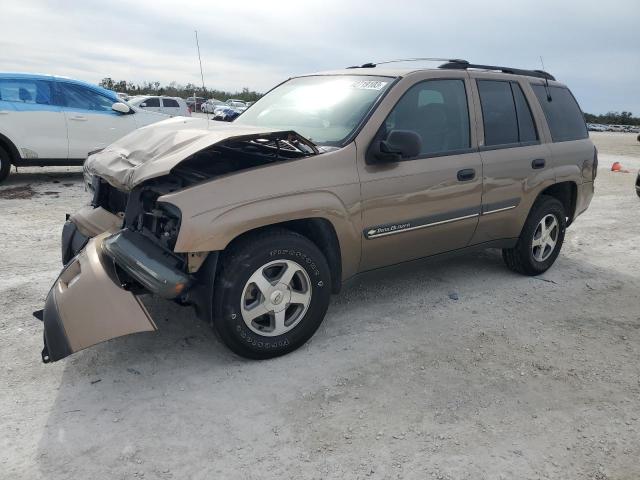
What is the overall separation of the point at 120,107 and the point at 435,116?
6960 millimetres

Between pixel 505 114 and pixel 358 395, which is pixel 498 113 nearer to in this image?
pixel 505 114

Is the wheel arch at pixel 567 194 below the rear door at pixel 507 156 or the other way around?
below

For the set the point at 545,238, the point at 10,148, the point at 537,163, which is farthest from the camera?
the point at 10,148

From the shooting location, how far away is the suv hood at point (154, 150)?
3018mm

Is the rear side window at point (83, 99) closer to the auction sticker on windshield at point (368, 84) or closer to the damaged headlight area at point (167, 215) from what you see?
the damaged headlight area at point (167, 215)

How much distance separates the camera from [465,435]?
8.72 ft

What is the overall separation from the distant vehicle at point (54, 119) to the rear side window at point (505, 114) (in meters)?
6.74

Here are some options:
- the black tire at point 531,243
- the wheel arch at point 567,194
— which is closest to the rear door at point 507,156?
the black tire at point 531,243

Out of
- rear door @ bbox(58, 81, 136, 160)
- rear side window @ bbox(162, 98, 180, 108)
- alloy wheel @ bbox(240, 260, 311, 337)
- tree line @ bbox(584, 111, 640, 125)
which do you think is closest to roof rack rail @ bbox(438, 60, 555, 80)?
alloy wheel @ bbox(240, 260, 311, 337)

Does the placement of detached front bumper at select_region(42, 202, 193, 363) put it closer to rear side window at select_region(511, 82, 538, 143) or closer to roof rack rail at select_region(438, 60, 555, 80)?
roof rack rail at select_region(438, 60, 555, 80)

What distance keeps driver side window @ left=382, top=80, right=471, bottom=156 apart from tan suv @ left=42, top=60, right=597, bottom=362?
0.01 metres

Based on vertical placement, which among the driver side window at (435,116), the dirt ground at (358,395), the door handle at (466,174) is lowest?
the dirt ground at (358,395)

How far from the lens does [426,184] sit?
382cm

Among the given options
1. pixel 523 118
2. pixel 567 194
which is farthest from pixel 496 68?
pixel 567 194
